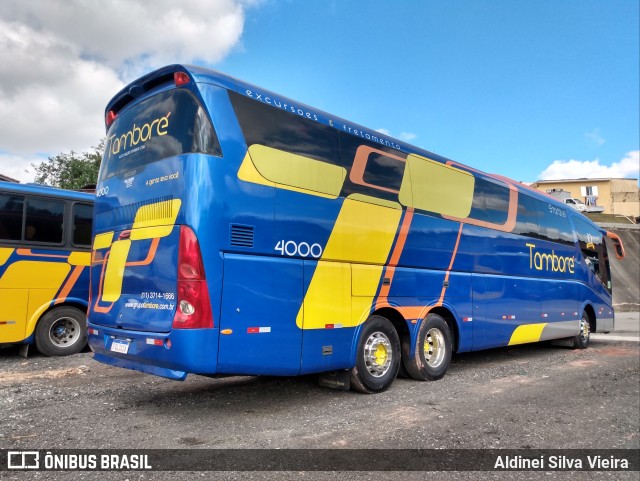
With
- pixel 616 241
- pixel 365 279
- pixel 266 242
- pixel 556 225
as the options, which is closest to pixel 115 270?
pixel 266 242

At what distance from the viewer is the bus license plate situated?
16.6 feet

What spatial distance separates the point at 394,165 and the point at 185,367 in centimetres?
404

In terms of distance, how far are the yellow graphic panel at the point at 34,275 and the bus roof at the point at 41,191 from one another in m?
1.32

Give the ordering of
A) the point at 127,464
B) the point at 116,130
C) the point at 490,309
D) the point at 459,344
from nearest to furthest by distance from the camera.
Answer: the point at 127,464 → the point at 116,130 → the point at 459,344 → the point at 490,309

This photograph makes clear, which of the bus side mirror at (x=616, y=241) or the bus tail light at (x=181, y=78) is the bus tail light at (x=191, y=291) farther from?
the bus side mirror at (x=616, y=241)

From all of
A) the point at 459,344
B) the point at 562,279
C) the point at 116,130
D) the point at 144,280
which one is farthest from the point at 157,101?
the point at 562,279

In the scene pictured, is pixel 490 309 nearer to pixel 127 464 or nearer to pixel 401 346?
pixel 401 346

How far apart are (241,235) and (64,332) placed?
6.11 metres

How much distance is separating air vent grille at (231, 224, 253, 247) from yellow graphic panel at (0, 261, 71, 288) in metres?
5.72

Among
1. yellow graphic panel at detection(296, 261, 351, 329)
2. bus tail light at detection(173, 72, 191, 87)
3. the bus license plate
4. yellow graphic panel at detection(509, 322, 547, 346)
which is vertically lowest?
yellow graphic panel at detection(509, 322, 547, 346)

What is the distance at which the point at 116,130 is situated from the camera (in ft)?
19.9

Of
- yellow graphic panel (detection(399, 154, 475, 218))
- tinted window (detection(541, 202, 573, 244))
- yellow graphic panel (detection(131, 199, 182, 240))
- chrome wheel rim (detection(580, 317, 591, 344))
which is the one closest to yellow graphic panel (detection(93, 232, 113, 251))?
yellow graphic panel (detection(131, 199, 182, 240))

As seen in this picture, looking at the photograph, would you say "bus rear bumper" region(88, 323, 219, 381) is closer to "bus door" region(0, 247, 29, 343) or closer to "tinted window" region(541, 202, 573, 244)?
"bus door" region(0, 247, 29, 343)

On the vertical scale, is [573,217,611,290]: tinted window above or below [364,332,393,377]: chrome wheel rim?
above
